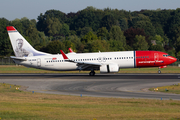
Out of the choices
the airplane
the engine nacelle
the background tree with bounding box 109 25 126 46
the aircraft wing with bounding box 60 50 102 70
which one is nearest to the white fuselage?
the airplane

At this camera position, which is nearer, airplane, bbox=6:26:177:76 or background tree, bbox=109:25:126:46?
airplane, bbox=6:26:177:76

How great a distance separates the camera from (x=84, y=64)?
149 feet

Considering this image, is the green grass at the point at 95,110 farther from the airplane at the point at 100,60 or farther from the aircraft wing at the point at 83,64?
the airplane at the point at 100,60

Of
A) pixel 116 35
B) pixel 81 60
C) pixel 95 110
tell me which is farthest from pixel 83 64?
pixel 116 35

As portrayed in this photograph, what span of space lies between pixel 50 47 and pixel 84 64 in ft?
250

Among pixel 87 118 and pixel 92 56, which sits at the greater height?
pixel 92 56

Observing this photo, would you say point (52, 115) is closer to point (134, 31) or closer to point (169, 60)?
point (169, 60)

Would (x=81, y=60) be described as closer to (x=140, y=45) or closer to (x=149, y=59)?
(x=149, y=59)

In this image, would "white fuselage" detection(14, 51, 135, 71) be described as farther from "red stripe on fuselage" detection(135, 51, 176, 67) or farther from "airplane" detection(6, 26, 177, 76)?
"red stripe on fuselage" detection(135, 51, 176, 67)

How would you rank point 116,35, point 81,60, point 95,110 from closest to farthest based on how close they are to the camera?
1. point 95,110
2. point 81,60
3. point 116,35

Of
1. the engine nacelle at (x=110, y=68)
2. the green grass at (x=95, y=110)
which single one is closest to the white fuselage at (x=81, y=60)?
the engine nacelle at (x=110, y=68)

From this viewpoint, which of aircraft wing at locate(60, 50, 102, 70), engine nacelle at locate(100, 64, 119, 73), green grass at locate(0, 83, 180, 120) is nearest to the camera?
green grass at locate(0, 83, 180, 120)

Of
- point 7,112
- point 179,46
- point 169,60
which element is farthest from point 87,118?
point 179,46

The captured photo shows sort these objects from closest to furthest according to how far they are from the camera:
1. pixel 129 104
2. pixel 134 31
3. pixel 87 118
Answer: pixel 87 118, pixel 129 104, pixel 134 31
